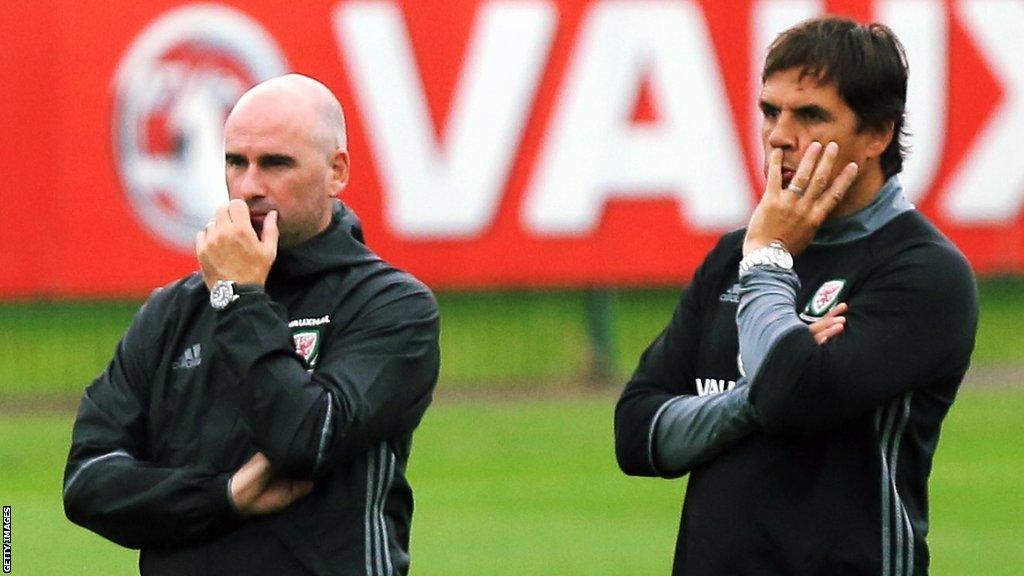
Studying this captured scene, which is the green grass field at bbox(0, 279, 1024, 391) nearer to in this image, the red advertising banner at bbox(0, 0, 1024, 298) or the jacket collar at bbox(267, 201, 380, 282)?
the red advertising banner at bbox(0, 0, 1024, 298)

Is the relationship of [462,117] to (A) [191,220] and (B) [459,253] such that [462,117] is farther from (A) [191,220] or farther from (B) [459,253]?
(A) [191,220]

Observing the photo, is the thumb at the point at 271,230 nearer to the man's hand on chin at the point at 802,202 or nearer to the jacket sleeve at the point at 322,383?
the jacket sleeve at the point at 322,383

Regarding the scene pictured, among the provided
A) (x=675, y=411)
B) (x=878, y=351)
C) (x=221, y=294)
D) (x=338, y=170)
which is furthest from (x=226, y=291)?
(x=878, y=351)

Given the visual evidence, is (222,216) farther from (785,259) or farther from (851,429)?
(851,429)

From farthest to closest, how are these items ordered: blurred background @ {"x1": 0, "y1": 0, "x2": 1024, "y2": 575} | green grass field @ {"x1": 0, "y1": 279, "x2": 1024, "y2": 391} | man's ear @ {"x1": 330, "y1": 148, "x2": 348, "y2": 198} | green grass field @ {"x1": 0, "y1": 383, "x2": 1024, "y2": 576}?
1. green grass field @ {"x1": 0, "y1": 279, "x2": 1024, "y2": 391}
2. blurred background @ {"x1": 0, "y1": 0, "x2": 1024, "y2": 575}
3. green grass field @ {"x1": 0, "y1": 383, "x2": 1024, "y2": 576}
4. man's ear @ {"x1": 330, "y1": 148, "x2": 348, "y2": 198}

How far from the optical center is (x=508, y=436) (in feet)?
48.7

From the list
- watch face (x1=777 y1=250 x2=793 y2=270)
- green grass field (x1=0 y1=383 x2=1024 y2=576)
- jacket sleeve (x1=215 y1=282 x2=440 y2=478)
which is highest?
watch face (x1=777 y1=250 x2=793 y2=270)

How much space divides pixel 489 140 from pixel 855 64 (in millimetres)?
11785

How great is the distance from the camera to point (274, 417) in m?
4.61

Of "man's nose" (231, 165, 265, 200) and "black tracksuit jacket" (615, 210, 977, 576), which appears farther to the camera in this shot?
"man's nose" (231, 165, 265, 200)

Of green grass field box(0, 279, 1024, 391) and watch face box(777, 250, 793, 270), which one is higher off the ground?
watch face box(777, 250, 793, 270)

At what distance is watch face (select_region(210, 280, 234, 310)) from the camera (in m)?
4.69

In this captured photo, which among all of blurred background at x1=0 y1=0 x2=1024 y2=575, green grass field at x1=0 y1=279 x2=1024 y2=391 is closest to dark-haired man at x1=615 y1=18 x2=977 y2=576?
blurred background at x1=0 y1=0 x2=1024 y2=575

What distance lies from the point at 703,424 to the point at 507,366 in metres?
14.3
